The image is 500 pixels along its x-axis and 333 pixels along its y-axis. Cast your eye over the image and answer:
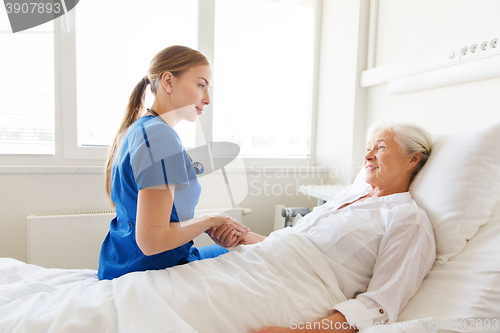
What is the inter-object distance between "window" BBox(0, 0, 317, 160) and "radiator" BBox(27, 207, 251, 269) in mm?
430

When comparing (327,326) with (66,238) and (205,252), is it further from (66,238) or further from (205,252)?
(66,238)

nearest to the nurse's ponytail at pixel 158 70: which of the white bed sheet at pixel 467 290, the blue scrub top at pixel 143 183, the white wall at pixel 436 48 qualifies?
the blue scrub top at pixel 143 183

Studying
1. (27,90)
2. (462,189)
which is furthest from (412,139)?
(27,90)

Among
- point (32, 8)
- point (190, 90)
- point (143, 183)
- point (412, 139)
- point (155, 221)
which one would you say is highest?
point (32, 8)

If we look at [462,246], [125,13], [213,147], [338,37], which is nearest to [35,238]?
[213,147]

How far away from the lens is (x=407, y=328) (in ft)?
2.50

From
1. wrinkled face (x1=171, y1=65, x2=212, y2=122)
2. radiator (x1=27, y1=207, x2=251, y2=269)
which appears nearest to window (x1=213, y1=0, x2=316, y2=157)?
radiator (x1=27, y1=207, x2=251, y2=269)

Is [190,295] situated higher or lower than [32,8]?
lower

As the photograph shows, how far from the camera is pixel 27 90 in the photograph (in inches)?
72.4

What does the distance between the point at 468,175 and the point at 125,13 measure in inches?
80.8

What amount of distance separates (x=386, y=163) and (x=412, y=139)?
130mm

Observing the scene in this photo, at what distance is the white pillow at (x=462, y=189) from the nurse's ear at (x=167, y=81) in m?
0.96

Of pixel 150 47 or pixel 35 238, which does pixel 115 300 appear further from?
pixel 150 47

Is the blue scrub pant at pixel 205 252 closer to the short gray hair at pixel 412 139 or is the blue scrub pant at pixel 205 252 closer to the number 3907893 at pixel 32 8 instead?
the short gray hair at pixel 412 139
